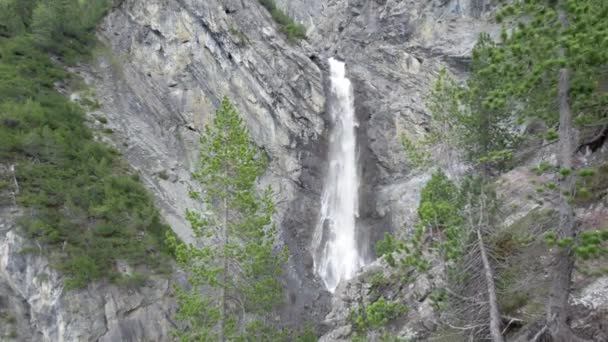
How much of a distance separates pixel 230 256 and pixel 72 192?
13285mm

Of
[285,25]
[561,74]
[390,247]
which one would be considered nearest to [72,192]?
[390,247]

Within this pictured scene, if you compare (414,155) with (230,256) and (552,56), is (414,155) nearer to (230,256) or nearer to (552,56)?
(230,256)

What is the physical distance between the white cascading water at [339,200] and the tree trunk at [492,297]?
772 inches

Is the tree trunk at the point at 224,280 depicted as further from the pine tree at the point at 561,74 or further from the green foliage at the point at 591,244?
the green foliage at the point at 591,244

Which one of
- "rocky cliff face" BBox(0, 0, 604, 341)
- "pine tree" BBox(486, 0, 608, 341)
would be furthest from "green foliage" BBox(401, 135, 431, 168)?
"rocky cliff face" BBox(0, 0, 604, 341)

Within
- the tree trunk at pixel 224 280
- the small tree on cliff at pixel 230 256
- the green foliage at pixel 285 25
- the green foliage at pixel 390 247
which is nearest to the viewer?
the green foliage at pixel 390 247

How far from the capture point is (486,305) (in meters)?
8.38

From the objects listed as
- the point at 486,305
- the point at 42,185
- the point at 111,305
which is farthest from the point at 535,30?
the point at 42,185

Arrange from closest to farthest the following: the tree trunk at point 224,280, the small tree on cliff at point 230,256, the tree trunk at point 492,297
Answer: the tree trunk at point 492,297 → the tree trunk at point 224,280 → the small tree on cliff at point 230,256

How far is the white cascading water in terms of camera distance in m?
30.6

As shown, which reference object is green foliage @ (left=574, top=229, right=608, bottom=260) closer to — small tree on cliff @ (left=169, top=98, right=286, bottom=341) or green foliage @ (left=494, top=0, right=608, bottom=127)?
green foliage @ (left=494, top=0, right=608, bottom=127)

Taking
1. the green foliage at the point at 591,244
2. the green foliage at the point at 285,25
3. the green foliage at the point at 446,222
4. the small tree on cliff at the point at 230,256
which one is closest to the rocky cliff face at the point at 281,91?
the green foliage at the point at 285,25

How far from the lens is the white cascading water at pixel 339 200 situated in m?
30.6

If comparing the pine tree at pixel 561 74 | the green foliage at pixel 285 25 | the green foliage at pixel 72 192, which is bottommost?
the green foliage at pixel 72 192
